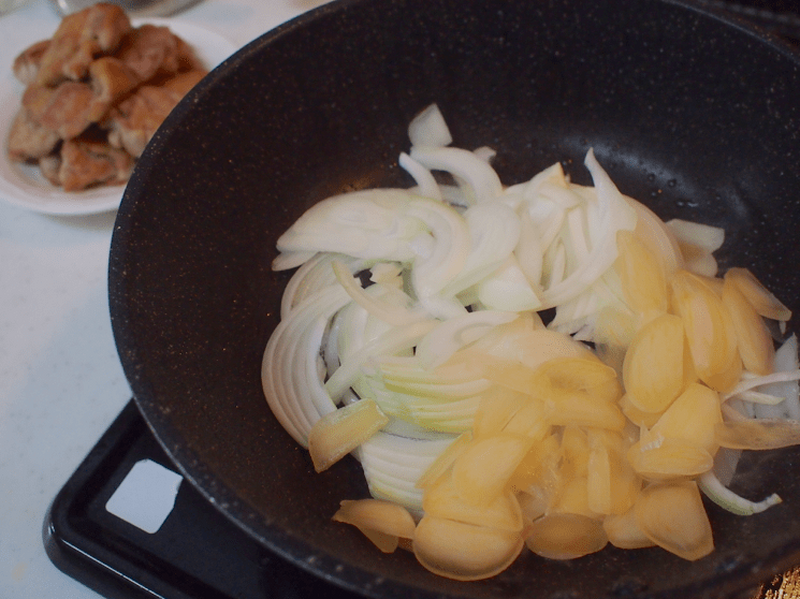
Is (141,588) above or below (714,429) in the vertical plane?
below

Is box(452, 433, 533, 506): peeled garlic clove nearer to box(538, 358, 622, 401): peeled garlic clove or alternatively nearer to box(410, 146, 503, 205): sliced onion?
box(538, 358, 622, 401): peeled garlic clove

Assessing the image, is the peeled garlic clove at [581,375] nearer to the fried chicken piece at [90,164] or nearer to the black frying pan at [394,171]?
the black frying pan at [394,171]

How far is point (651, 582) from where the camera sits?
1.95 feet

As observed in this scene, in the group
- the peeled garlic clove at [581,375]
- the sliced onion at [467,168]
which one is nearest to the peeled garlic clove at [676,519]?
the peeled garlic clove at [581,375]

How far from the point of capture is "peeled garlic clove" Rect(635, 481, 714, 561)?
63 centimetres

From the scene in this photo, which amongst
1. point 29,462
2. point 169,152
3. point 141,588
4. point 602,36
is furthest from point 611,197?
point 29,462

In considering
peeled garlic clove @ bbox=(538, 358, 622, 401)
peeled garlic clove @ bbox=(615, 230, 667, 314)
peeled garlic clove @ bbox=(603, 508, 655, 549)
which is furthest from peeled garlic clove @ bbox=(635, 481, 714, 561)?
peeled garlic clove @ bbox=(615, 230, 667, 314)

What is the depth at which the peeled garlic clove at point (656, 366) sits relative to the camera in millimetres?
730

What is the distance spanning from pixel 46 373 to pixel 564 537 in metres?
0.82

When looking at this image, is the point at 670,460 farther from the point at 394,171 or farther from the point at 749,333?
the point at 394,171

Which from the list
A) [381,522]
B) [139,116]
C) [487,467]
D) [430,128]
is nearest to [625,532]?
[487,467]

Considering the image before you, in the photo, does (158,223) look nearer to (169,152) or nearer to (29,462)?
(169,152)

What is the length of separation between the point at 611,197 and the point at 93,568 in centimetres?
88

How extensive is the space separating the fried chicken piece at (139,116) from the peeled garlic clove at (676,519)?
970mm
